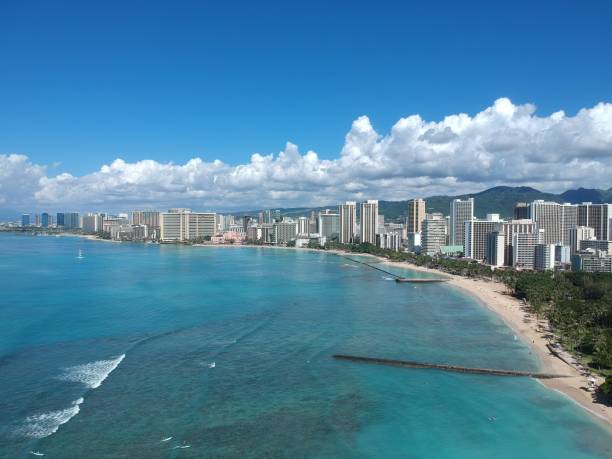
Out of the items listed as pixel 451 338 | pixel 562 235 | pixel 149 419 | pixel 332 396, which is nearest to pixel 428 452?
pixel 332 396

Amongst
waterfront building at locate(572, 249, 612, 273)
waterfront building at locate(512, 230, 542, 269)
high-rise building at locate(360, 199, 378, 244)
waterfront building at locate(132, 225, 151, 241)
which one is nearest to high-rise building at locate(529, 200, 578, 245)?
waterfront building at locate(512, 230, 542, 269)

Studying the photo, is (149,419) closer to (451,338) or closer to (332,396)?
(332,396)

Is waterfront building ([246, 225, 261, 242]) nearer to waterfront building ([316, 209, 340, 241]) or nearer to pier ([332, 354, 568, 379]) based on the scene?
waterfront building ([316, 209, 340, 241])

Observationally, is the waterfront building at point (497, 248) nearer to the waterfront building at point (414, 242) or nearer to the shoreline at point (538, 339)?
the shoreline at point (538, 339)

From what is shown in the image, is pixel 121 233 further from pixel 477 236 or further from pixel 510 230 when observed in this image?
pixel 510 230

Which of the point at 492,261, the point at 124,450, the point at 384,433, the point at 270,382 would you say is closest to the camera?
the point at 124,450
